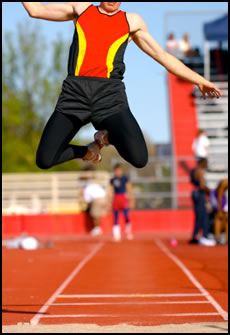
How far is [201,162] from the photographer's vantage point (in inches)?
678

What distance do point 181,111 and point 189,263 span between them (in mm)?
18423

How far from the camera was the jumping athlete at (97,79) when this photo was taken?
616cm

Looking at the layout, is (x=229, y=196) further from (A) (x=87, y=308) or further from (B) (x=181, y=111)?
(B) (x=181, y=111)

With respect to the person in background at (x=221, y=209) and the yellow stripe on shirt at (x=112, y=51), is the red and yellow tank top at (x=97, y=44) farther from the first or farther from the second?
the person in background at (x=221, y=209)

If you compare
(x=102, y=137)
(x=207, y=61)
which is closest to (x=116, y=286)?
(x=102, y=137)

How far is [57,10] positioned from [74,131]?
3.01 ft

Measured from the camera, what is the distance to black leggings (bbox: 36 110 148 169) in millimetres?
6246

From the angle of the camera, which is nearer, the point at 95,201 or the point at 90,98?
the point at 90,98

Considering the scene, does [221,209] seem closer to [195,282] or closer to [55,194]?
[195,282]

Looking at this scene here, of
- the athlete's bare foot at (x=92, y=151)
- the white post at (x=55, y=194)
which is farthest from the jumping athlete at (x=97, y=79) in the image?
the white post at (x=55, y=194)

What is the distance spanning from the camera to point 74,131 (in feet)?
20.8

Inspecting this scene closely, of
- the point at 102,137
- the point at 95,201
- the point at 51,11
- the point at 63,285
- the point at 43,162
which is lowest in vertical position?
the point at 63,285

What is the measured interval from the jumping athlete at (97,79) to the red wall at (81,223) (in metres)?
18.8

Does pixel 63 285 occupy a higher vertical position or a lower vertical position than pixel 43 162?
lower
